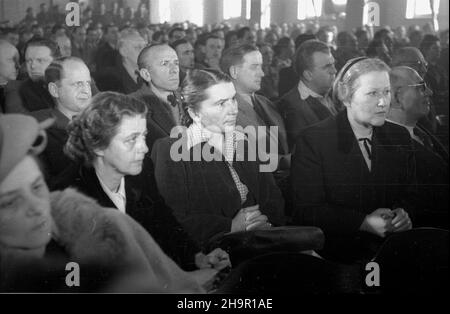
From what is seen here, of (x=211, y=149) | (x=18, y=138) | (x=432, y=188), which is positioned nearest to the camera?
(x=18, y=138)

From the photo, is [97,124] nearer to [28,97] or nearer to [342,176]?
[28,97]

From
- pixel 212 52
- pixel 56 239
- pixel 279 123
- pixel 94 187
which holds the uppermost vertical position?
pixel 212 52

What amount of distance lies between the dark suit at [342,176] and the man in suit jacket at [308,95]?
0.14 ft

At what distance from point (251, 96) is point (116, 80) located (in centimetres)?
60

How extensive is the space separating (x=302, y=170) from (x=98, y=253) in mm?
976

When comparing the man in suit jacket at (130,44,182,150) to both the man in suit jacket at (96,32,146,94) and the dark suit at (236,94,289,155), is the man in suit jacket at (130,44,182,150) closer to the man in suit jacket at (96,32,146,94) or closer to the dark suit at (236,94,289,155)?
the man in suit jacket at (96,32,146,94)

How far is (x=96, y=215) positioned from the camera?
320cm

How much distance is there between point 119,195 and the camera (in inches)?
127

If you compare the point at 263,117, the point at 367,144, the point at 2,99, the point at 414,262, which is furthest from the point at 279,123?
the point at 2,99

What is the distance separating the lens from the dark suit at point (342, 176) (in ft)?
10.8

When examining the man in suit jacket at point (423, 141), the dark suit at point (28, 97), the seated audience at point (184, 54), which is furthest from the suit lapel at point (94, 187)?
the man in suit jacket at point (423, 141)

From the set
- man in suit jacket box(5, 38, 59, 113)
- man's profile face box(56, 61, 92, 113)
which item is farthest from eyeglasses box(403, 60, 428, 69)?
man in suit jacket box(5, 38, 59, 113)

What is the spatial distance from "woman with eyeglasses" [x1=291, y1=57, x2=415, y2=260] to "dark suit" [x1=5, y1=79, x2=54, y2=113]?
1130mm

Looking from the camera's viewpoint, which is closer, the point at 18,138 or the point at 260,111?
the point at 18,138
